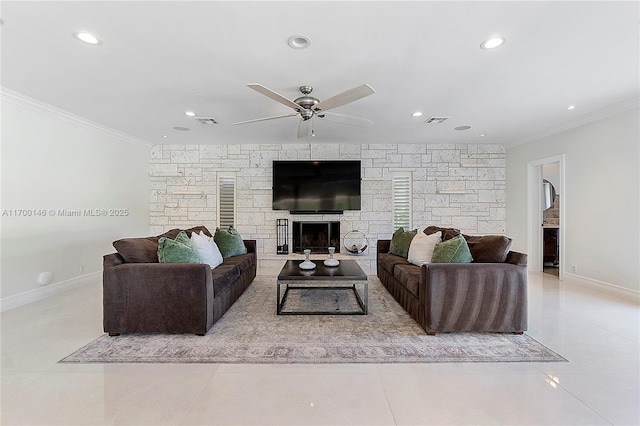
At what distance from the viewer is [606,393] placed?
5.82 feet

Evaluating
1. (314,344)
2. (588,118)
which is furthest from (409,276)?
(588,118)

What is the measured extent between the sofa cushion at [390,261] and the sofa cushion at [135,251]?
9.20ft

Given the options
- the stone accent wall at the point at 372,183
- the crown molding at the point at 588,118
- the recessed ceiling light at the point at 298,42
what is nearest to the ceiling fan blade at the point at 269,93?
the recessed ceiling light at the point at 298,42

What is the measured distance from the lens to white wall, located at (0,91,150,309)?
3.37 m

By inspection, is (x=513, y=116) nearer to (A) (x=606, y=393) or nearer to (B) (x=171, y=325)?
(A) (x=606, y=393)

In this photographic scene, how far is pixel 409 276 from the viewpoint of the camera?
3072 mm

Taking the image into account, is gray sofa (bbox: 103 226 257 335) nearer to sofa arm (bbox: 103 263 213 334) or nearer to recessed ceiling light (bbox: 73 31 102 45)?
sofa arm (bbox: 103 263 213 334)

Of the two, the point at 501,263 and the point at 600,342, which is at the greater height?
the point at 501,263

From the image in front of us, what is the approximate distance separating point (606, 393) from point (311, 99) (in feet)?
10.8

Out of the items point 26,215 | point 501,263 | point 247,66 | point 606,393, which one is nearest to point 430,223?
point 501,263

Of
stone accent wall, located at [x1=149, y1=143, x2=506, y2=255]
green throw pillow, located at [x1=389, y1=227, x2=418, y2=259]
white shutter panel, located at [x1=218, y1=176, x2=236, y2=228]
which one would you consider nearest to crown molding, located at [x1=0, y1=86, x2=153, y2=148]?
stone accent wall, located at [x1=149, y1=143, x2=506, y2=255]

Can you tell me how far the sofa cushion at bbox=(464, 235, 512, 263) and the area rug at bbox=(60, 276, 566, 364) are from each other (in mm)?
705

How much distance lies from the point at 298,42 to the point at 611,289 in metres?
5.09

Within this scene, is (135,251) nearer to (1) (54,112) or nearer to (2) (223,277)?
(2) (223,277)
